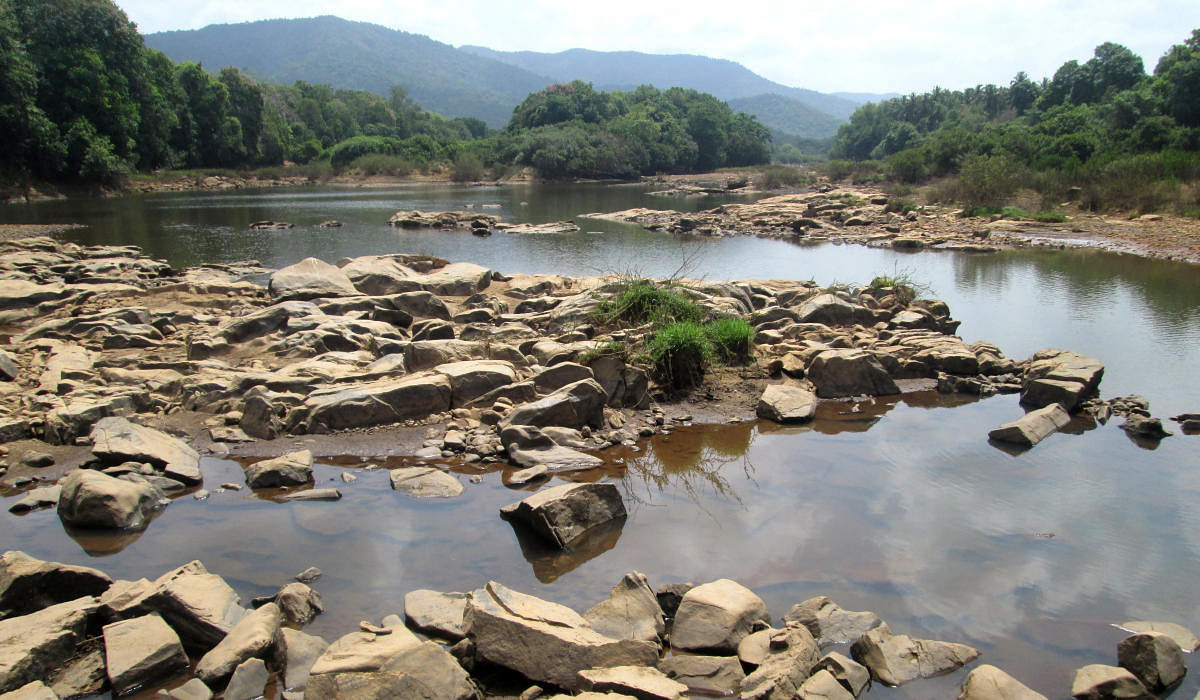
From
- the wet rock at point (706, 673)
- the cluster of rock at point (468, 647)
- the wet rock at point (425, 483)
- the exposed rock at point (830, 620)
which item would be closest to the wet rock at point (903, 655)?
the cluster of rock at point (468, 647)

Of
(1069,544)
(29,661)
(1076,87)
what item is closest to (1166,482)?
(1069,544)

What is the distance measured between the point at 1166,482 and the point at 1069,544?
2325 mm

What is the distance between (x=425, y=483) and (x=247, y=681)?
2.87m

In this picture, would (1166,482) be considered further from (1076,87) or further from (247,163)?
(247,163)

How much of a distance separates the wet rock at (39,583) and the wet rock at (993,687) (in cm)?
536

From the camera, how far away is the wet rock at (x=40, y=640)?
3.89 meters

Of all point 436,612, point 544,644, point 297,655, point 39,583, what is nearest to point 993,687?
point 544,644

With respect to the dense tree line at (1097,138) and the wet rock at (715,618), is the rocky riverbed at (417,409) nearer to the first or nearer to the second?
the wet rock at (715,618)

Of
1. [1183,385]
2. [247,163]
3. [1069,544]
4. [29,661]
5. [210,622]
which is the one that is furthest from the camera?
[247,163]

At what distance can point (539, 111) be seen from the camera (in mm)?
90188

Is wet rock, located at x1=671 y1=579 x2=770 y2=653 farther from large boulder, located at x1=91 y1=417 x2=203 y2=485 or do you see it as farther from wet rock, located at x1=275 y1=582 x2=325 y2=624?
large boulder, located at x1=91 y1=417 x2=203 y2=485

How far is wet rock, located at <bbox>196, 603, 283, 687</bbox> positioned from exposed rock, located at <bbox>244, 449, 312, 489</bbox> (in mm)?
2372

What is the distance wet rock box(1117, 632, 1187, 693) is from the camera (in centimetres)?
427

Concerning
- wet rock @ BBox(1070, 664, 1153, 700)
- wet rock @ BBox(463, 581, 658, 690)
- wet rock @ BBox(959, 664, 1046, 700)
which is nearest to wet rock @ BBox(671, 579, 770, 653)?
wet rock @ BBox(463, 581, 658, 690)
